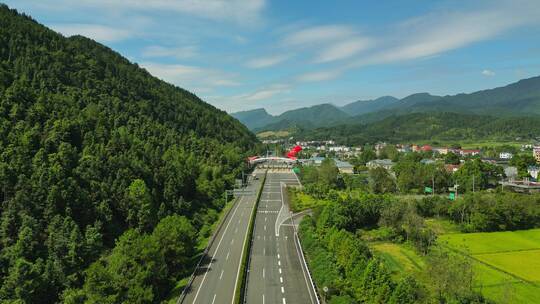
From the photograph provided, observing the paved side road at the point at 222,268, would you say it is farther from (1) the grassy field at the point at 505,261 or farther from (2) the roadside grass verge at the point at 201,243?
(1) the grassy field at the point at 505,261

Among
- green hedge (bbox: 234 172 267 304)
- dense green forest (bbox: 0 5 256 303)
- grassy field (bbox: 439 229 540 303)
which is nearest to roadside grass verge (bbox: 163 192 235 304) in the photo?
dense green forest (bbox: 0 5 256 303)

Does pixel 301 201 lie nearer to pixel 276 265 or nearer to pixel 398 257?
pixel 398 257

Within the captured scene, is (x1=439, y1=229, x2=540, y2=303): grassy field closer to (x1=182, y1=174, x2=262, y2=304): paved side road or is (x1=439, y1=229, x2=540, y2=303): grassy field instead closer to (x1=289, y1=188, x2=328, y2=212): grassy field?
(x1=289, y1=188, x2=328, y2=212): grassy field

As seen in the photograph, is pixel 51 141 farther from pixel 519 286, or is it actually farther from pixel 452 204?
pixel 452 204

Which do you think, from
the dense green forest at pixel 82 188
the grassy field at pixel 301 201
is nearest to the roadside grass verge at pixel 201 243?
the dense green forest at pixel 82 188

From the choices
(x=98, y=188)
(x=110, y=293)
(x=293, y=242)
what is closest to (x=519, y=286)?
(x=293, y=242)

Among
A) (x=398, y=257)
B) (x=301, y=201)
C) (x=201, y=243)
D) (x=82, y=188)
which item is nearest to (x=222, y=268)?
(x=201, y=243)
